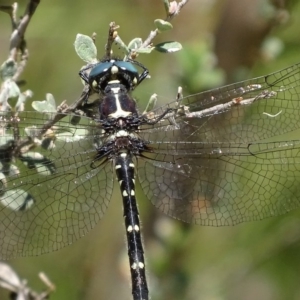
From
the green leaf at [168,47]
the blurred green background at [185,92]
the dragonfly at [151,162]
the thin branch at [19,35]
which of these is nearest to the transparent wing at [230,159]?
the dragonfly at [151,162]

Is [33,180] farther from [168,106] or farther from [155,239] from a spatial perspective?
[155,239]

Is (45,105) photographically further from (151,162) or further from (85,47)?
(151,162)

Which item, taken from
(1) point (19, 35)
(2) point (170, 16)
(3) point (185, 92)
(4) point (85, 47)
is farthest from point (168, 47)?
(3) point (185, 92)

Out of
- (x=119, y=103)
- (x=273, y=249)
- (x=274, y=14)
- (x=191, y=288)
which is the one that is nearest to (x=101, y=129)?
(x=119, y=103)

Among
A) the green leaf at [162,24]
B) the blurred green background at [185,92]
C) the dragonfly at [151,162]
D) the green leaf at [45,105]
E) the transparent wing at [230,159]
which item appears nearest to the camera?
the green leaf at [162,24]

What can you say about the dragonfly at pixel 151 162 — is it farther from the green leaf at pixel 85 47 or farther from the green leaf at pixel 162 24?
the green leaf at pixel 162 24

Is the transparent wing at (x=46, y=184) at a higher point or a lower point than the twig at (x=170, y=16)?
lower
